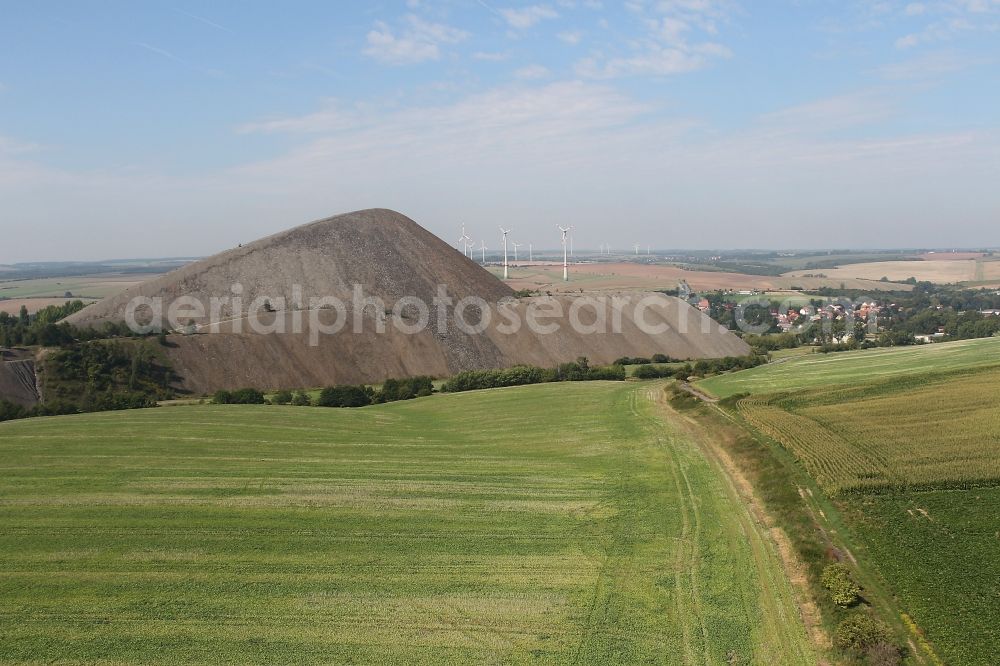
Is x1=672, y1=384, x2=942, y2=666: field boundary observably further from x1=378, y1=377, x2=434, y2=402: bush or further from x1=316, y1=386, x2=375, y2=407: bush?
x1=316, y1=386, x2=375, y2=407: bush

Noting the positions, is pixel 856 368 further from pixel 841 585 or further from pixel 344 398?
pixel 344 398

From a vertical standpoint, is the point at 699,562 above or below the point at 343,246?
below

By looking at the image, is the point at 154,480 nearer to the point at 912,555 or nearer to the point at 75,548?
the point at 75,548

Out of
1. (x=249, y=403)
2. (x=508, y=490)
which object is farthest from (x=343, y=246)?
(x=508, y=490)

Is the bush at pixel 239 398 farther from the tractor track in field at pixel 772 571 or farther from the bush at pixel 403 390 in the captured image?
the tractor track in field at pixel 772 571

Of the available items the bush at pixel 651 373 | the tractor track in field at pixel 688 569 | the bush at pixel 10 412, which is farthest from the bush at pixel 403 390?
the tractor track in field at pixel 688 569

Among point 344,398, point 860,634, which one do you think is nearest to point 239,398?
point 344,398

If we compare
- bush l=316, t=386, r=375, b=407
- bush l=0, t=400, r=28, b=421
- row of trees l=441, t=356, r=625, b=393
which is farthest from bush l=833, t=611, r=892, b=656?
bush l=0, t=400, r=28, b=421
